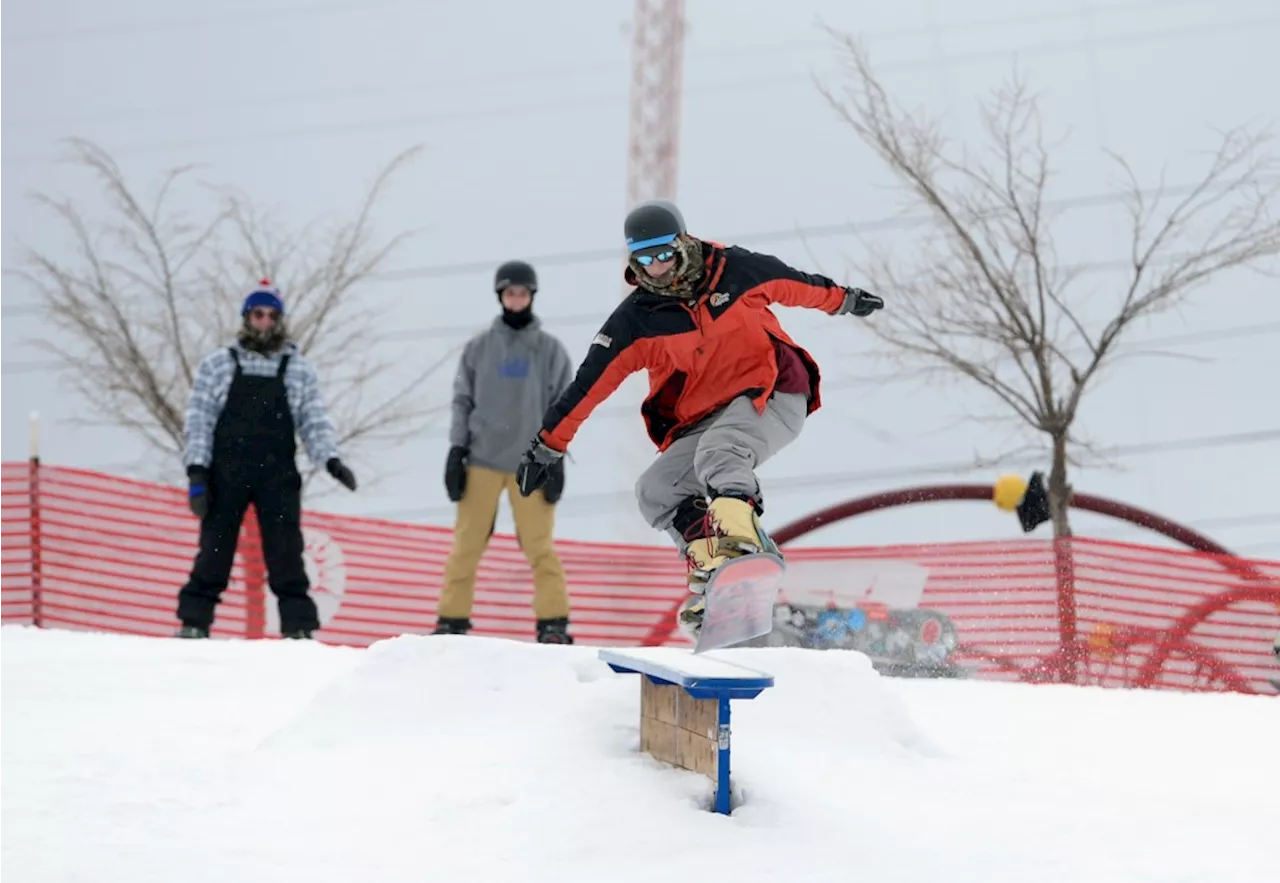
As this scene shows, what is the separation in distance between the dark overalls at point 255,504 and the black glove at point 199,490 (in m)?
0.03

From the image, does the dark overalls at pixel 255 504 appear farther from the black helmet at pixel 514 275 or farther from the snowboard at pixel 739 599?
the snowboard at pixel 739 599

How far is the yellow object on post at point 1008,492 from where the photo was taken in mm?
10453

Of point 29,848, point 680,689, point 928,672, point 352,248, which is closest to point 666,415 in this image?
point 680,689

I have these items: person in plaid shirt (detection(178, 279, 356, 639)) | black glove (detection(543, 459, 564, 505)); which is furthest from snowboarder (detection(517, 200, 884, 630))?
person in plaid shirt (detection(178, 279, 356, 639))

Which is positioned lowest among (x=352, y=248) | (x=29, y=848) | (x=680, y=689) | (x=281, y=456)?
(x=29, y=848)

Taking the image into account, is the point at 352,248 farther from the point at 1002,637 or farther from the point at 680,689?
the point at 680,689

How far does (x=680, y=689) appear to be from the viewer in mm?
3828

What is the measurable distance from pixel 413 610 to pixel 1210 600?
519 cm

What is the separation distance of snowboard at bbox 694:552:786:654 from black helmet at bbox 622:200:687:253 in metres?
1.03

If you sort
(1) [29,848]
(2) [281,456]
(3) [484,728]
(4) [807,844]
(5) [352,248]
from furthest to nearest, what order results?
(5) [352,248], (2) [281,456], (3) [484,728], (4) [807,844], (1) [29,848]

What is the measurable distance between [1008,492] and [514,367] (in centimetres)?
499

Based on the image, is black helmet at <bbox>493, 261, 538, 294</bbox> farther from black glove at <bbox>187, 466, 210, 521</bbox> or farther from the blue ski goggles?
the blue ski goggles

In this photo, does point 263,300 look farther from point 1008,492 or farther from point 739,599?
point 1008,492

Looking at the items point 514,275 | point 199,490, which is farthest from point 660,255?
point 199,490
